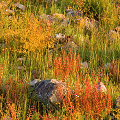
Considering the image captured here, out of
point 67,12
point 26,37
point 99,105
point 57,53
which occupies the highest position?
point 67,12

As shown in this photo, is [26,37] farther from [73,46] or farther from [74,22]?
[74,22]

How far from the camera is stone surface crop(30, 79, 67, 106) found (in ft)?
11.5

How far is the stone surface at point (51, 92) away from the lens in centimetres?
351

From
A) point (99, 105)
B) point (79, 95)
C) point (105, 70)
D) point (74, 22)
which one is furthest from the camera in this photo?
point (74, 22)

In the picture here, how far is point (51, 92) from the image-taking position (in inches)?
141

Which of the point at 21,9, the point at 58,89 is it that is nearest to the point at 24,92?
the point at 58,89

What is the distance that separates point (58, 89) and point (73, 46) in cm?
243

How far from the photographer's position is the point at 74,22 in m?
7.04

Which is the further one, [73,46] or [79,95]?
[73,46]

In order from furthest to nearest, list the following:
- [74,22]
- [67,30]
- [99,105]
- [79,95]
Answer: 1. [74,22]
2. [67,30]
3. [79,95]
4. [99,105]

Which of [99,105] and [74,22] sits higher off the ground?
[74,22]

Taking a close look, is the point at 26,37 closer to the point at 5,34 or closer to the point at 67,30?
the point at 5,34

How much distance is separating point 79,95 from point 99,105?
0.42 metres

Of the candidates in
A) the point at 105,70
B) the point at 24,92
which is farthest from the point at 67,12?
the point at 24,92
